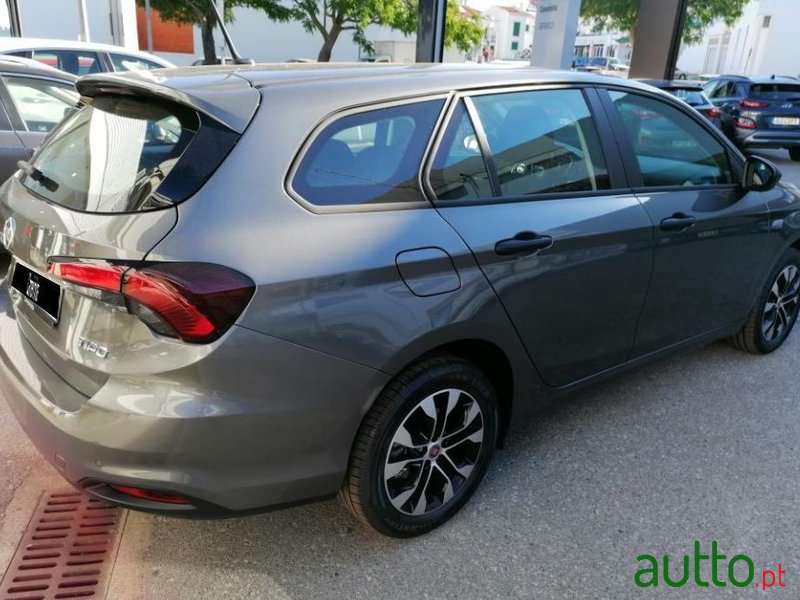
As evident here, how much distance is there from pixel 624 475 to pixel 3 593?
242cm

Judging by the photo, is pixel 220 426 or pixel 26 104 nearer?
pixel 220 426

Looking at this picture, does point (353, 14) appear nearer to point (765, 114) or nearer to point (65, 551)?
point (765, 114)

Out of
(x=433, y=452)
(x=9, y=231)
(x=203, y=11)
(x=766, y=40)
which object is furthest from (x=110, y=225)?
(x=766, y=40)

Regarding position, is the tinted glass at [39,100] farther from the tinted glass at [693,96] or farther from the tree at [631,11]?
the tree at [631,11]

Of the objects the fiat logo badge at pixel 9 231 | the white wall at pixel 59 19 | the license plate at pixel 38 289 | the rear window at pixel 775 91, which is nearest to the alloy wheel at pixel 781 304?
the license plate at pixel 38 289

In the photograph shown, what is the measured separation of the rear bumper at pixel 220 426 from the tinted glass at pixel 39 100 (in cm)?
382

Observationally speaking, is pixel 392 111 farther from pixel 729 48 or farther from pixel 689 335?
pixel 729 48

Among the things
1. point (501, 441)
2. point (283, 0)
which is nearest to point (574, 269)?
point (501, 441)

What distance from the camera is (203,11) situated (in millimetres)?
24453

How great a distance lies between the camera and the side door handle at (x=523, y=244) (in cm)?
240

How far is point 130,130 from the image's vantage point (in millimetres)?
2156

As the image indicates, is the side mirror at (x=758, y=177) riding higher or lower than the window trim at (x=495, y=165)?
lower

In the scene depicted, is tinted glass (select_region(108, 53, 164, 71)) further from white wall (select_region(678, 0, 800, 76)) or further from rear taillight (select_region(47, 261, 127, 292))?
white wall (select_region(678, 0, 800, 76))

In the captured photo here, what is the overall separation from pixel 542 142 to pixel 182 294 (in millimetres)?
1664
